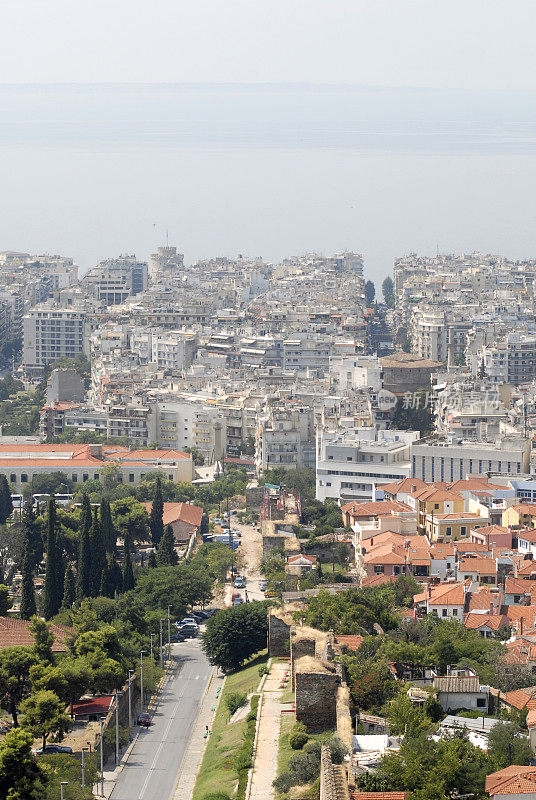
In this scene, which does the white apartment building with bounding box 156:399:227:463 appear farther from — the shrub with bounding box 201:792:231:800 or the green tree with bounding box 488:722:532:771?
the green tree with bounding box 488:722:532:771

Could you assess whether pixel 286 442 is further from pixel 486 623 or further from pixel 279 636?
pixel 486 623

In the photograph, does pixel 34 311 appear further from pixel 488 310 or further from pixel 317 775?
pixel 317 775

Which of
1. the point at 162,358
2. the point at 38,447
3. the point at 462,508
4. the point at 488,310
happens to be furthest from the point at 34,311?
the point at 462,508

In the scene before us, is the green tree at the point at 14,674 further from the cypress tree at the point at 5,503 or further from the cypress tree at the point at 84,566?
the cypress tree at the point at 5,503

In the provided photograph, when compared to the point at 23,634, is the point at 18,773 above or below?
below

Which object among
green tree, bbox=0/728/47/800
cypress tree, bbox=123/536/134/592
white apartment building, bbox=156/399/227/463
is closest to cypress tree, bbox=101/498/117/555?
cypress tree, bbox=123/536/134/592

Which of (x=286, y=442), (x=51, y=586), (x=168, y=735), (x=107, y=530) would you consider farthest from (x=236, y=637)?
(x=286, y=442)
